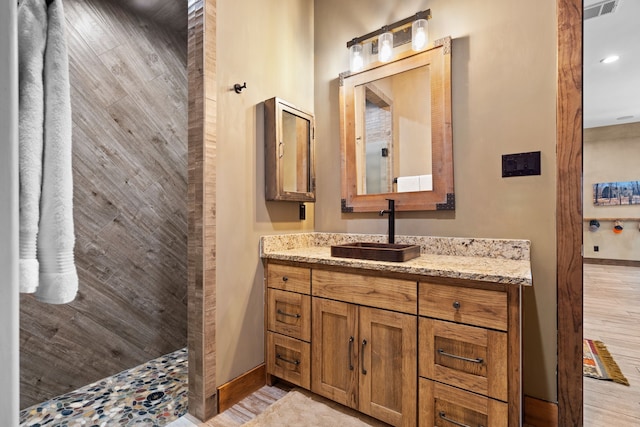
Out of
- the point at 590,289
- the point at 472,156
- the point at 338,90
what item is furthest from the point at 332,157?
the point at 590,289

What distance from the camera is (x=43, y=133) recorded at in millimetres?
656

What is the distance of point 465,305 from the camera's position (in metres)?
1.26

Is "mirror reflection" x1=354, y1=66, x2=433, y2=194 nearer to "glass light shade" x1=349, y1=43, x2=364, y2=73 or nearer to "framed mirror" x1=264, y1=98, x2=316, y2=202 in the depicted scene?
"glass light shade" x1=349, y1=43, x2=364, y2=73

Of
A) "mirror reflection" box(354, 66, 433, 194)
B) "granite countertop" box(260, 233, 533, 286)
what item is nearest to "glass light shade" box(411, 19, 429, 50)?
"mirror reflection" box(354, 66, 433, 194)

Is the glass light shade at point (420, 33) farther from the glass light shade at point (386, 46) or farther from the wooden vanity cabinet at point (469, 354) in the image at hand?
the wooden vanity cabinet at point (469, 354)

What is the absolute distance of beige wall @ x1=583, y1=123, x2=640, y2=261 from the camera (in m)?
5.97

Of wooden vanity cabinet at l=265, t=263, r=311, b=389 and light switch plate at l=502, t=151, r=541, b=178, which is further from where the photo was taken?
wooden vanity cabinet at l=265, t=263, r=311, b=389

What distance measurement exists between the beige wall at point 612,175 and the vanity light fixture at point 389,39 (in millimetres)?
6041

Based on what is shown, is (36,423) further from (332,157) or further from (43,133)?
(332,157)

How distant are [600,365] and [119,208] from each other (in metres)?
3.41

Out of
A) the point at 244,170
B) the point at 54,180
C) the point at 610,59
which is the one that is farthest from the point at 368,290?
the point at 610,59

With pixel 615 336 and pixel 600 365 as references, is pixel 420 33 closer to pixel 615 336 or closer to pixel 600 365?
pixel 600 365

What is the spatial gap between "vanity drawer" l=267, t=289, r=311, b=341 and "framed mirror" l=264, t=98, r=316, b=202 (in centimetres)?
59

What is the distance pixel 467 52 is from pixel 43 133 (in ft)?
6.29
